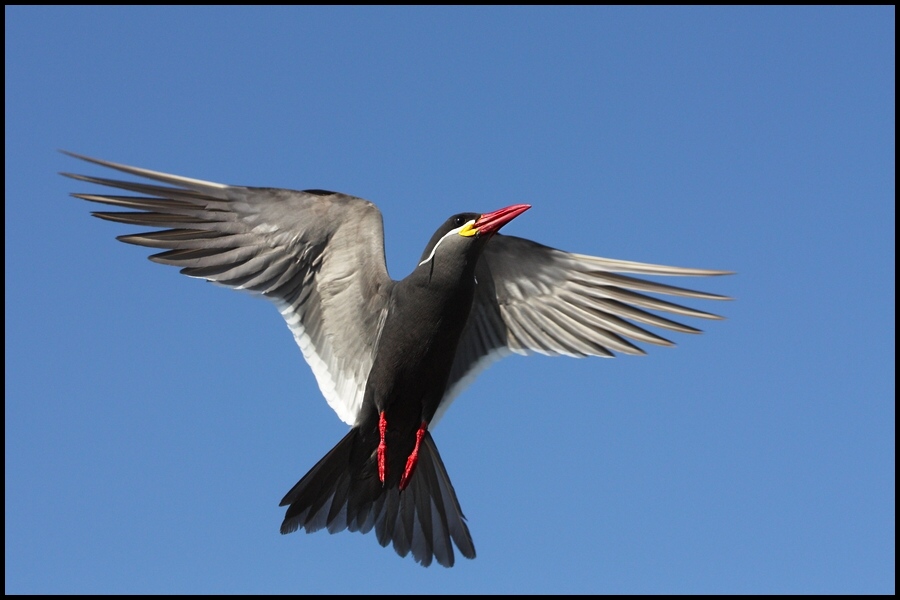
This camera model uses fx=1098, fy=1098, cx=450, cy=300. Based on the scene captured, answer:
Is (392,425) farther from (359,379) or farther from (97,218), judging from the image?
(97,218)

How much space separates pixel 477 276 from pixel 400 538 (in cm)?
246

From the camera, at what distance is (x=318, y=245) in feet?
30.8

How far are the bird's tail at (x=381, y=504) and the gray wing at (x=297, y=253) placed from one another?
0.43m

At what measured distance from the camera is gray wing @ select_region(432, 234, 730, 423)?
973 centimetres

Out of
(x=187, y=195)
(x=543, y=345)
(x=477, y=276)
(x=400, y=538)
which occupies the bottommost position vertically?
(x=400, y=538)

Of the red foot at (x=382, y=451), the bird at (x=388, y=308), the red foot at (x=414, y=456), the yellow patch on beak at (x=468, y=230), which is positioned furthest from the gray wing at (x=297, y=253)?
the yellow patch on beak at (x=468, y=230)

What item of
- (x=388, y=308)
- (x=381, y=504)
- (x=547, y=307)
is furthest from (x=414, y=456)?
(x=547, y=307)

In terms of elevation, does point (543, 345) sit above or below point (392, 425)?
above

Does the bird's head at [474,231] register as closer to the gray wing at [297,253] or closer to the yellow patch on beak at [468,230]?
the yellow patch on beak at [468,230]

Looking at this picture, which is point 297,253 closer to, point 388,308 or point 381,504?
point 388,308

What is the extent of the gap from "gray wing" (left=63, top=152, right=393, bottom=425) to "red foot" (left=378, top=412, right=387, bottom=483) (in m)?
0.37

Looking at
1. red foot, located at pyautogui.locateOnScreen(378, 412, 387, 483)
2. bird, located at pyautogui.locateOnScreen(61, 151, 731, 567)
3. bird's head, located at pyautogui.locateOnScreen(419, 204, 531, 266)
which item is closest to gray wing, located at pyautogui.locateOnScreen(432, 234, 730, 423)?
bird, located at pyautogui.locateOnScreen(61, 151, 731, 567)

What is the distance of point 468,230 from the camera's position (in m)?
8.77

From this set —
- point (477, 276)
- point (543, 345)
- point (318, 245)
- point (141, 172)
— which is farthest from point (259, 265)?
point (543, 345)
